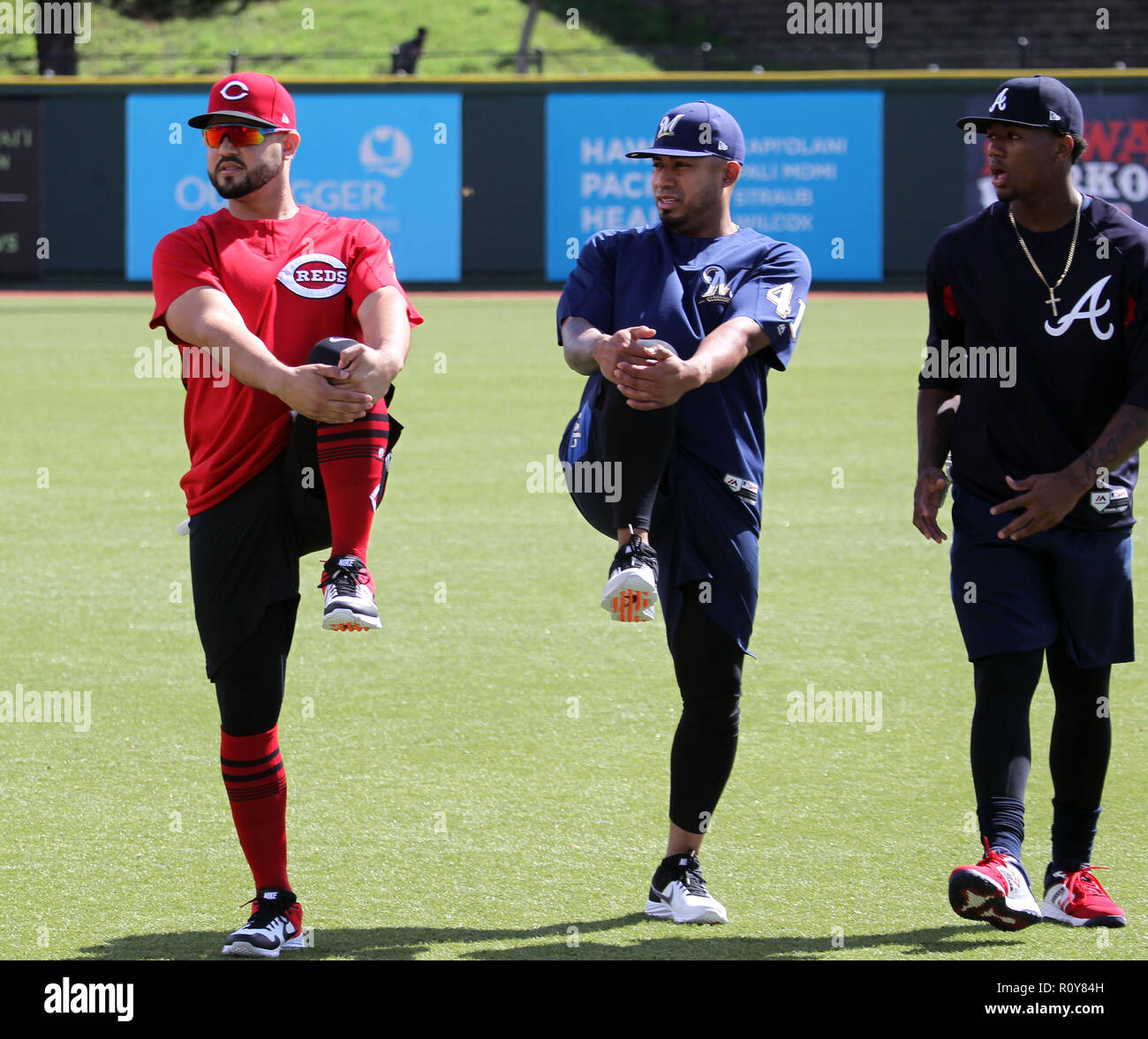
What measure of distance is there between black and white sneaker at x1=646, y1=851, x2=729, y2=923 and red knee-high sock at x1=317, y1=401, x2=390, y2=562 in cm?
124

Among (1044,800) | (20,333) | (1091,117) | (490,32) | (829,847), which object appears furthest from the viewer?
(490,32)

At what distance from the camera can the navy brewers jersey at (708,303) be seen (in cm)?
473

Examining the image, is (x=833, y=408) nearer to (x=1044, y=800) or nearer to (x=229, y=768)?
(x=1044, y=800)

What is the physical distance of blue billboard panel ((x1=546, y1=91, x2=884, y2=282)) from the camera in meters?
29.5

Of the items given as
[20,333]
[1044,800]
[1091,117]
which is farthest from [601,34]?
[1044,800]

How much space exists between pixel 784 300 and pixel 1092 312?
0.82 metres

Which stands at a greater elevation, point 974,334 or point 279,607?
point 974,334

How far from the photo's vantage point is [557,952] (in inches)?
A: 175

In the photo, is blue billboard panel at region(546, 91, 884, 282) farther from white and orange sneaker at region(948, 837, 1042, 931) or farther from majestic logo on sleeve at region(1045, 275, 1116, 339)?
white and orange sneaker at region(948, 837, 1042, 931)

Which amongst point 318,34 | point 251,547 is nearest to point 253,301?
point 251,547

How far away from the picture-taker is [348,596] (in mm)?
4379

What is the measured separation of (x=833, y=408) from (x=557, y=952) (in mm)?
11432

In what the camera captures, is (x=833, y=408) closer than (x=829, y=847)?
No

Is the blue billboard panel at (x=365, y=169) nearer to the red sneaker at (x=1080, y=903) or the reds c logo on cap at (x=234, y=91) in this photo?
the reds c logo on cap at (x=234, y=91)
